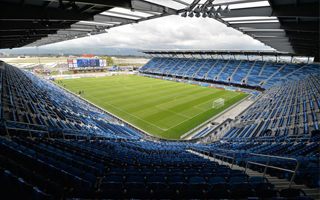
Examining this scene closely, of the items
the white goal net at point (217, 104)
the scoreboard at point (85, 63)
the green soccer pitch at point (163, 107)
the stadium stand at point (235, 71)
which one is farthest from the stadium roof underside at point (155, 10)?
the scoreboard at point (85, 63)

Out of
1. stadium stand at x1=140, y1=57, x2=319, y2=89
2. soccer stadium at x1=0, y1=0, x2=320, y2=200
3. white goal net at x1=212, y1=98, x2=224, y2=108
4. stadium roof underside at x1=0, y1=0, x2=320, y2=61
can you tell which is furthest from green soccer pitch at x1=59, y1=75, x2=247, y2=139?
stadium roof underside at x1=0, y1=0, x2=320, y2=61

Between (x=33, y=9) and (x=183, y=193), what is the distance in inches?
394

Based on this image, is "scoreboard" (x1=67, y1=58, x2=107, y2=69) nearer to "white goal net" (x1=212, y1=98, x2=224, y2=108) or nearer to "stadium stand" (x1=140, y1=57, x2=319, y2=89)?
"stadium stand" (x1=140, y1=57, x2=319, y2=89)

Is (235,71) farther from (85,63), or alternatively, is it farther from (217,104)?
(85,63)

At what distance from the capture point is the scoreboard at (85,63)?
7171cm

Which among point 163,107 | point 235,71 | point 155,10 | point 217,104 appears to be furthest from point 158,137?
point 235,71

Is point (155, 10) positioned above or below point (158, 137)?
above

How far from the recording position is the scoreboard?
71706 mm

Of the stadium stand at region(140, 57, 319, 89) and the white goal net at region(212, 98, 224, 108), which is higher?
the stadium stand at region(140, 57, 319, 89)

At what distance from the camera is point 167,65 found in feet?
226

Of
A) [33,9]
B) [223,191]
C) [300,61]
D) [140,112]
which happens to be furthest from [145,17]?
[300,61]

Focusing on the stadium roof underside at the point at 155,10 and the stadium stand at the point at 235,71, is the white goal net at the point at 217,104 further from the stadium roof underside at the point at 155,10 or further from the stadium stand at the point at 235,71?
the stadium roof underside at the point at 155,10

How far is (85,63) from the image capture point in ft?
245

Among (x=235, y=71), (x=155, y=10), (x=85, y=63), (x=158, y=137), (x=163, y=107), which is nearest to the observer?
(x=155, y=10)
